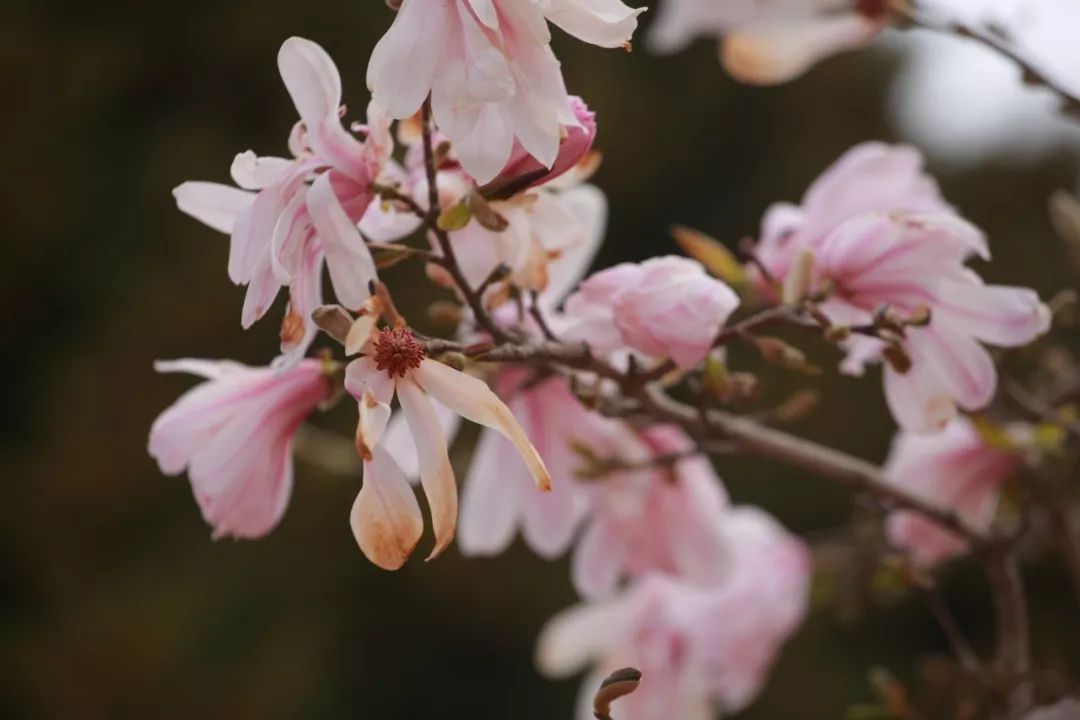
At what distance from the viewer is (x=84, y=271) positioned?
220 cm

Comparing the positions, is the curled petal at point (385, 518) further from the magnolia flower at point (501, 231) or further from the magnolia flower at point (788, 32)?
the magnolia flower at point (788, 32)

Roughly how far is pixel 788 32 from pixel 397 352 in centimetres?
30

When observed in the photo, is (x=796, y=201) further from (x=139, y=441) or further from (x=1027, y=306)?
(x=1027, y=306)

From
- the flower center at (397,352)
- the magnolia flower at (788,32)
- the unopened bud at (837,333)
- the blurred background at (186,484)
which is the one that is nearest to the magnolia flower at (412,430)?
the flower center at (397,352)

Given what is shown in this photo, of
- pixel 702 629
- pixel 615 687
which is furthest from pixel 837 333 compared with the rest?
pixel 702 629

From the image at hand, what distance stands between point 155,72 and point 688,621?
1955 millimetres

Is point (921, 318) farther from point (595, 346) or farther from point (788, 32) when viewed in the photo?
point (788, 32)

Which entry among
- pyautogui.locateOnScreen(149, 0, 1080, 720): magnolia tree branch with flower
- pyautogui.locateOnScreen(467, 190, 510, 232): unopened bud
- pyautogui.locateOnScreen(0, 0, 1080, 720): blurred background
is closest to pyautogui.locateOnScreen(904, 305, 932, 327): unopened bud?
pyautogui.locateOnScreen(149, 0, 1080, 720): magnolia tree branch with flower

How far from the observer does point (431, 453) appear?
0.26 m

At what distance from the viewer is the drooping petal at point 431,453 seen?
254 mm

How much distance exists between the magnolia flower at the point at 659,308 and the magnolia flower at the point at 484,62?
74mm

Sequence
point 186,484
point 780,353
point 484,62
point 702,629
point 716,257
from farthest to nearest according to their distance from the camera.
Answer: point 186,484, point 702,629, point 716,257, point 780,353, point 484,62

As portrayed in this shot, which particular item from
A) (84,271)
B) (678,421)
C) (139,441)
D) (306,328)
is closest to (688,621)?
(678,421)

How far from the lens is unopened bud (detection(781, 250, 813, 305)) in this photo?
35cm
